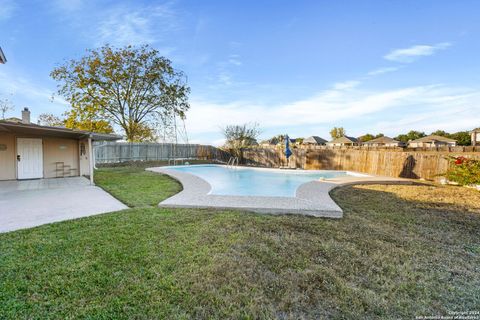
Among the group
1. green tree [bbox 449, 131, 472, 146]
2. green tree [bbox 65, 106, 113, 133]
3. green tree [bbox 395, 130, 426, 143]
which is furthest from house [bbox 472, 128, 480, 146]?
green tree [bbox 65, 106, 113, 133]

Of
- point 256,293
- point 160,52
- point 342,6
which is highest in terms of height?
point 160,52

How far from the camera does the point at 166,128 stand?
78.5ft

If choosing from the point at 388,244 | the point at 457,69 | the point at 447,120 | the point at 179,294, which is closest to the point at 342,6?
the point at 457,69

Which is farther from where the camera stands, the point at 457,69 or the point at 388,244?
the point at 457,69

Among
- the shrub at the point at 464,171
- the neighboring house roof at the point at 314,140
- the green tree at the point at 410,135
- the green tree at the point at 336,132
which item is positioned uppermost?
the green tree at the point at 336,132

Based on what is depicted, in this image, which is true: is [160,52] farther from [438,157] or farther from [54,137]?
[438,157]

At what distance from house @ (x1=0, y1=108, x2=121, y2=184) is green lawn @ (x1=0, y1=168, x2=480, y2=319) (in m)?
6.66

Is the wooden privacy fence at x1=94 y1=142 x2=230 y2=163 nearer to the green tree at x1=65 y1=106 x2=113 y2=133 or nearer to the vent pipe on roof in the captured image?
the green tree at x1=65 y1=106 x2=113 y2=133

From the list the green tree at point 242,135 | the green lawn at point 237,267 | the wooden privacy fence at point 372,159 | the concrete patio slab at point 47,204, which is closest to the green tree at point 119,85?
the green tree at point 242,135

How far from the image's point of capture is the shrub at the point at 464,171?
9.25 meters

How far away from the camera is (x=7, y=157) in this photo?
10.2m

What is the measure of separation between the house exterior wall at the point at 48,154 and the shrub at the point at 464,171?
57.0 ft

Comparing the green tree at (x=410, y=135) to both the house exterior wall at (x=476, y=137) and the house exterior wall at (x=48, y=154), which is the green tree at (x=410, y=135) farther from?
the house exterior wall at (x=48, y=154)

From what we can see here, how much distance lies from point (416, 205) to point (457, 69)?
8097 mm
